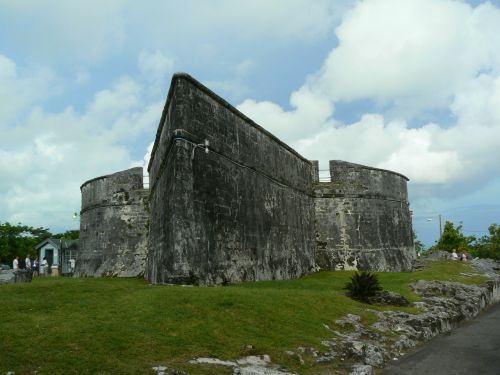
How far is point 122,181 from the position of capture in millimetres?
20875

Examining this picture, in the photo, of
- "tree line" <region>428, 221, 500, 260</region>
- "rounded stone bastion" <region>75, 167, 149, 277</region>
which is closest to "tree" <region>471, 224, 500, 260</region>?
"tree line" <region>428, 221, 500, 260</region>

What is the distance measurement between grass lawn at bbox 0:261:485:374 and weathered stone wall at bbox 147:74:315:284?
2217mm

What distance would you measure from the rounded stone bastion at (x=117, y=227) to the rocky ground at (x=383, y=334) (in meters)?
12.2

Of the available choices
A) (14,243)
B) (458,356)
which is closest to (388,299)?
(458,356)

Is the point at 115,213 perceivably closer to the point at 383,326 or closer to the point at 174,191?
the point at 174,191

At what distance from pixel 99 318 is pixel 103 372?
187 cm

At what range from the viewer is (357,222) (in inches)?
877

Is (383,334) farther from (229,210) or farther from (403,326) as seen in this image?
(229,210)

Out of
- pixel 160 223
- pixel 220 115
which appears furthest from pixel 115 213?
pixel 220 115

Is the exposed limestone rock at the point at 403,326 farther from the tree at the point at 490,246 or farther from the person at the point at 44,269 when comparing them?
the tree at the point at 490,246

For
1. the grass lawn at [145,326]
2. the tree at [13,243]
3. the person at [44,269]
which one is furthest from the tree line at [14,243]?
the grass lawn at [145,326]

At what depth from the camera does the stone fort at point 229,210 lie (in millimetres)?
12047

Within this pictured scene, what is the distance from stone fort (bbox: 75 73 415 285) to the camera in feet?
39.5

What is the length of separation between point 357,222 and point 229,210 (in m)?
10.9
